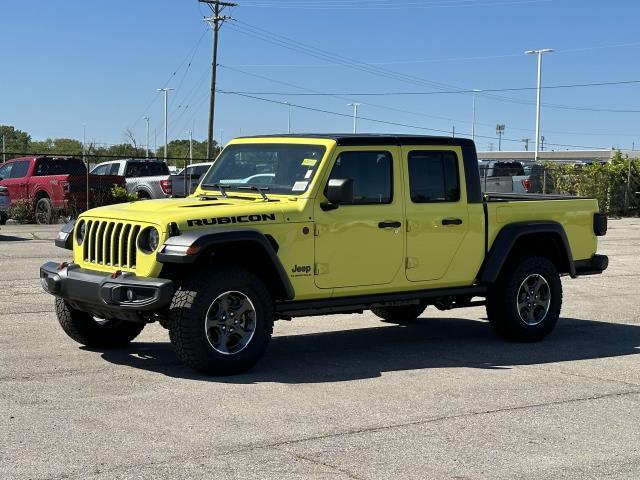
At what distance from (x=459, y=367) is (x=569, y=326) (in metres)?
2.91

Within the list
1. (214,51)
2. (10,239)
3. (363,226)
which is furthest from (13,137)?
(363,226)

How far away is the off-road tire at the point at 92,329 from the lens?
30.0 feet

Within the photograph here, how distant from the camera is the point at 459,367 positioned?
8.83 m

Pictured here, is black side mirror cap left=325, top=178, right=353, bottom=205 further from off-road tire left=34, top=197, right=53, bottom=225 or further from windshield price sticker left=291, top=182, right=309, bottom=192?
off-road tire left=34, top=197, right=53, bottom=225

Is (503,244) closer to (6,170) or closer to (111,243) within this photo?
(111,243)

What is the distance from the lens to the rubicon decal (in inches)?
319

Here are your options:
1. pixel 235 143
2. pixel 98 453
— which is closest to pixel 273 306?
pixel 235 143

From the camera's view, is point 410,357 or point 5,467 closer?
point 5,467

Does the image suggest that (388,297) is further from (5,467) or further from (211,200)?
(5,467)

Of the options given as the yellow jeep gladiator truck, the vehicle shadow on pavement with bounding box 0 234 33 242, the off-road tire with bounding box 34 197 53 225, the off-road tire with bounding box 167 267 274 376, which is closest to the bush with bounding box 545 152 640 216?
the off-road tire with bounding box 34 197 53 225

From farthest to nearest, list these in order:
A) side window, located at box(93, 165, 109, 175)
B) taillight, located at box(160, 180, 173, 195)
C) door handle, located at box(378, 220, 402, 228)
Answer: side window, located at box(93, 165, 109, 175) < taillight, located at box(160, 180, 173, 195) < door handle, located at box(378, 220, 402, 228)

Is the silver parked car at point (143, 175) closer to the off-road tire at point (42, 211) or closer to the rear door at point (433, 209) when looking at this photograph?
the off-road tire at point (42, 211)

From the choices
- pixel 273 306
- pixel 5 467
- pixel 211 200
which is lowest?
pixel 5 467

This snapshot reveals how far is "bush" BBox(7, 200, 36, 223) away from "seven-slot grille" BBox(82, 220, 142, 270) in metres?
18.0
